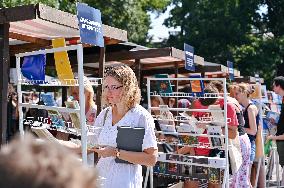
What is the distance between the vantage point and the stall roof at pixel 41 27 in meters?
3.65

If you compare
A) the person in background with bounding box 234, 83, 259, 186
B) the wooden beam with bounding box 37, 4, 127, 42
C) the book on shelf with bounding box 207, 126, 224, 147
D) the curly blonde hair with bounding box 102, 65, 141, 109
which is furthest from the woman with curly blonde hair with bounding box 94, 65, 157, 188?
the person in background with bounding box 234, 83, 259, 186

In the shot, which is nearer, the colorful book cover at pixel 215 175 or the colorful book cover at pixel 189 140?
the colorful book cover at pixel 215 175

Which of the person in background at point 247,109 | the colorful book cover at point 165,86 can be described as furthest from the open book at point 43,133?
the person in background at point 247,109

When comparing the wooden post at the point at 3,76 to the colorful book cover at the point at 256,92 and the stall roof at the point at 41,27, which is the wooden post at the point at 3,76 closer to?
the stall roof at the point at 41,27

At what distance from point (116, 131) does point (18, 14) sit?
1284mm

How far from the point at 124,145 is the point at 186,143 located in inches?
92.3

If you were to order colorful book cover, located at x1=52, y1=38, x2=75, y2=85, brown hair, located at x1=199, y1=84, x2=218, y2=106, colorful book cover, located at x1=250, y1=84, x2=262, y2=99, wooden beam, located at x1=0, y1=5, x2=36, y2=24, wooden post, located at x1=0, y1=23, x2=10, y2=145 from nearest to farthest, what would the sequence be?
1. colorful book cover, located at x1=52, y1=38, x2=75, y2=85
2. wooden beam, located at x1=0, y1=5, x2=36, y2=24
3. wooden post, located at x1=0, y1=23, x2=10, y2=145
4. brown hair, located at x1=199, y1=84, x2=218, y2=106
5. colorful book cover, located at x1=250, y1=84, x2=262, y2=99

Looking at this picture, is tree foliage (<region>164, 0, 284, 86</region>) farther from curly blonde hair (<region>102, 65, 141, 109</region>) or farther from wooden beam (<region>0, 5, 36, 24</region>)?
curly blonde hair (<region>102, 65, 141, 109</region>)

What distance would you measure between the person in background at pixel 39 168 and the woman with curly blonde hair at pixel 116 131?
6.79 feet

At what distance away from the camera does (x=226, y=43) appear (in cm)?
3059

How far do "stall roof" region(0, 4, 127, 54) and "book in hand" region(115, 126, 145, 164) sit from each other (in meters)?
1.18

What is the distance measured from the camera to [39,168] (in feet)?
2.64

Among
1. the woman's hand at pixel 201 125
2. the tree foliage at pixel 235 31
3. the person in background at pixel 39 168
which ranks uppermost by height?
the tree foliage at pixel 235 31

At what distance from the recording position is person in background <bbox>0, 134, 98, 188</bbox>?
2.59 ft
